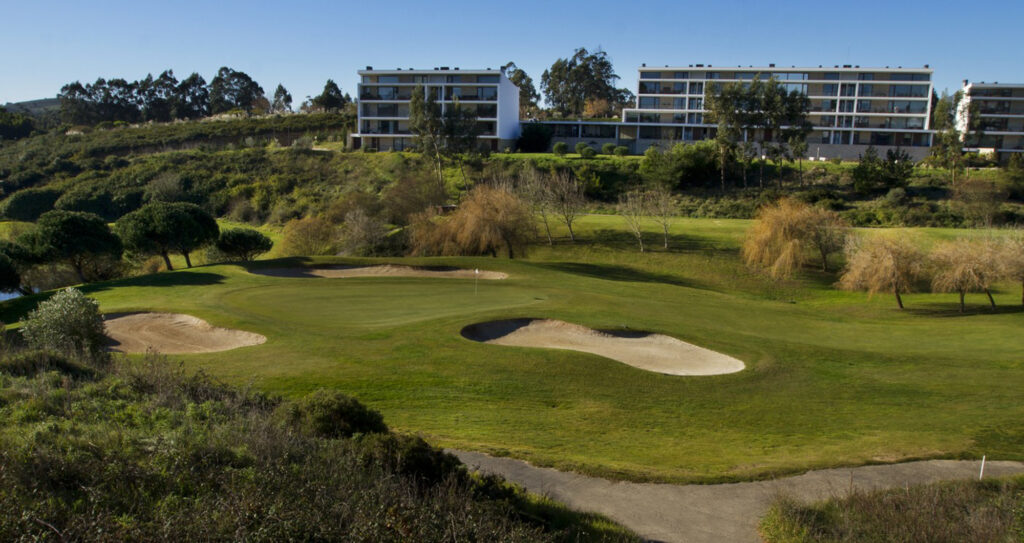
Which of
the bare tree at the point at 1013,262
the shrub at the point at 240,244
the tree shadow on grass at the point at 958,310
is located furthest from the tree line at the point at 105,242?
the bare tree at the point at 1013,262

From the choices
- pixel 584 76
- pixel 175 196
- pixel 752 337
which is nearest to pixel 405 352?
pixel 752 337

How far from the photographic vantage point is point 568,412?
59.6 feet

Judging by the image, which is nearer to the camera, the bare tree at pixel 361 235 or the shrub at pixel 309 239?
the bare tree at pixel 361 235

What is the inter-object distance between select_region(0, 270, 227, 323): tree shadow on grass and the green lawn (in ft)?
0.46

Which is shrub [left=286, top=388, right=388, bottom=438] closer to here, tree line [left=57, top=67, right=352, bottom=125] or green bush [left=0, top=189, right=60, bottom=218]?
green bush [left=0, top=189, right=60, bottom=218]

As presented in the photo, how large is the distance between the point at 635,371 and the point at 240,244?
38022 mm

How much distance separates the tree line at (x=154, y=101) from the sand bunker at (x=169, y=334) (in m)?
126

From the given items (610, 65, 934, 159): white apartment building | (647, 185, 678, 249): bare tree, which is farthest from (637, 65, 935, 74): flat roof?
(647, 185, 678, 249): bare tree

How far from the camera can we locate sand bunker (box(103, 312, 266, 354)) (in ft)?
79.9

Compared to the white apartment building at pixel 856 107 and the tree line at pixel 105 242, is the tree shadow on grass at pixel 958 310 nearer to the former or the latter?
the tree line at pixel 105 242

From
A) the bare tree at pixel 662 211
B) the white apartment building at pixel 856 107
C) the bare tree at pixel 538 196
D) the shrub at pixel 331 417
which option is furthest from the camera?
the white apartment building at pixel 856 107

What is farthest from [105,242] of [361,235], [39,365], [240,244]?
[39,365]

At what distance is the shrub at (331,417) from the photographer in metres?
12.2

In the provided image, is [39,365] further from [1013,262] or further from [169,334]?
[1013,262]
